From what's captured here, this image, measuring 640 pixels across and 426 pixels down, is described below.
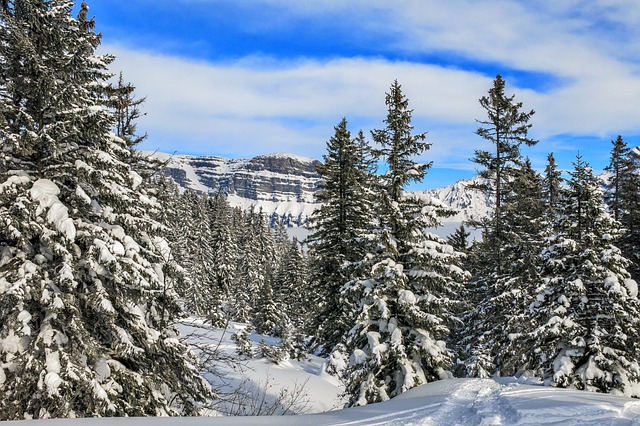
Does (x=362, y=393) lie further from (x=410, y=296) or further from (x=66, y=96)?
(x=66, y=96)

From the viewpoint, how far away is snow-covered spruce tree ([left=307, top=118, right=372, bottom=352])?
1841cm

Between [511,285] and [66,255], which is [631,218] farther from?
[66,255]

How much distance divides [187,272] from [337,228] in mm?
8245

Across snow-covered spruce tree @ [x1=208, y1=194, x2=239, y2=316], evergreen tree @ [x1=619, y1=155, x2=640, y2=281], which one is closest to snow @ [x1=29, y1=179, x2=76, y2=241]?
evergreen tree @ [x1=619, y1=155, x2=640, y2=281]

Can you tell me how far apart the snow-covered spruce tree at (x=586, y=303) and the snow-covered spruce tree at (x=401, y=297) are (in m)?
2.76

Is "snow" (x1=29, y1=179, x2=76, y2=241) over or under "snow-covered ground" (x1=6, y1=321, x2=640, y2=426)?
over

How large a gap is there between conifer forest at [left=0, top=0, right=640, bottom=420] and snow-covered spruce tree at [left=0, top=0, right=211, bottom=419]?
35mm

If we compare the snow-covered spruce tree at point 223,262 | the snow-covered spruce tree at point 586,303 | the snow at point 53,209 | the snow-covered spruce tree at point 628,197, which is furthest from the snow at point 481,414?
the snow-covered spruce tree at point 223,262

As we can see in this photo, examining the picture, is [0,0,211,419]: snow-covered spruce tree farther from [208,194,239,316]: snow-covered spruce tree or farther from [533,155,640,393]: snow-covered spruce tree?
[208,194,239,316]: snow-covered spruce tree

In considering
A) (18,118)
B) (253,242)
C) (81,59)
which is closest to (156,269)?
(18,118)

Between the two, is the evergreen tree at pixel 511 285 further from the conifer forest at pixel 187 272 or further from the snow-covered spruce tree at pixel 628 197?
the snow-covered spruce tree at pixel 628 197

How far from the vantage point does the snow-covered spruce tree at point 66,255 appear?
794 cm

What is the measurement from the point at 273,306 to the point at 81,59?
3230 centimetres

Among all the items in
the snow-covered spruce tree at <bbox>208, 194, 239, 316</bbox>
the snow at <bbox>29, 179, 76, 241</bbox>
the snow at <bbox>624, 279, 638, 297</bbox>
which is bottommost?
the snow-covered spruce tree at <bbox>208, 194, 239, 316</bbox>
